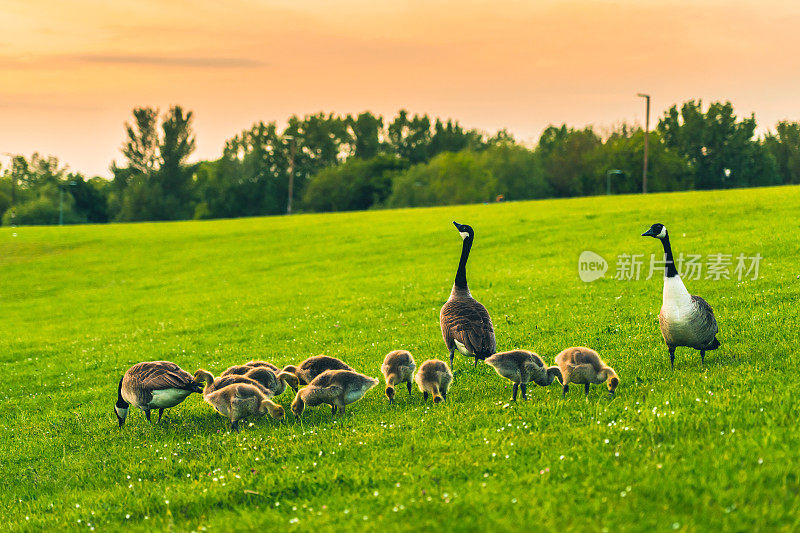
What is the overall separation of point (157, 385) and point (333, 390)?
3236mm

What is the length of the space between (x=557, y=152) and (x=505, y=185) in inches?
596

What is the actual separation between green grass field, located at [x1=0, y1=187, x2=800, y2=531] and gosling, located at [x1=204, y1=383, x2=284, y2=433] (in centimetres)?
31

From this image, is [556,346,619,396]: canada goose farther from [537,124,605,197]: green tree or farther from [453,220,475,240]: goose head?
[537,124,605,197]: green tree

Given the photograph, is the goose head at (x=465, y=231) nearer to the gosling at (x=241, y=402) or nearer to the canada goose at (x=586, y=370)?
the canada goose at (x=586, y=370)

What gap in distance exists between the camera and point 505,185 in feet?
479

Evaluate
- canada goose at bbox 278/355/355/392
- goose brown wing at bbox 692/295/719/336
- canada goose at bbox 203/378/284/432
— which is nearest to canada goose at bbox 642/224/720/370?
goose brown wing at bbox 692/295/719/336

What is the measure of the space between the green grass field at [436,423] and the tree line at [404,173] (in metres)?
103

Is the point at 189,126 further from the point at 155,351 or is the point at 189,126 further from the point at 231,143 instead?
the point at 155,351

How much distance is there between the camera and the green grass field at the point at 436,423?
654cm

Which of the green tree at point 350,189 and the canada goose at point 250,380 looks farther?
the green tree at point 350,189

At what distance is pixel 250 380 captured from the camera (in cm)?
1120

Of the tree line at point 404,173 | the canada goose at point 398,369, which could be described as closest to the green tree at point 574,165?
the tree line at point 404,173

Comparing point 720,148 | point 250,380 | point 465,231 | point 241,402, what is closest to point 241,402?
point 241,402

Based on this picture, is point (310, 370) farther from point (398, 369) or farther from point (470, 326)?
point (470, 326)
